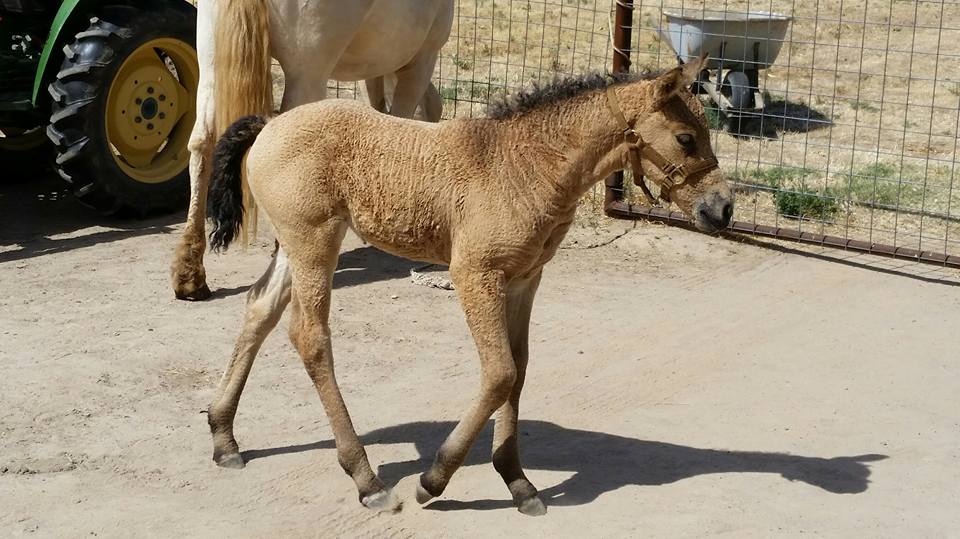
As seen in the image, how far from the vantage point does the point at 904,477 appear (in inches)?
190

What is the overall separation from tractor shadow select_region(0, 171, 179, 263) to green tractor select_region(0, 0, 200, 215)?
145 mm

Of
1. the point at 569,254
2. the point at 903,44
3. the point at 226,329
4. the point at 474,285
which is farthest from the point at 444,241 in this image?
the point at 903,44

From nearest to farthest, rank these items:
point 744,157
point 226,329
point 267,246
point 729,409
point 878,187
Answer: point 729,409 < point 226,329 < point 267,246 < point 878,187 < point 744,157

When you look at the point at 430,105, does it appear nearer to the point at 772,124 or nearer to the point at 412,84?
the point at 412,84

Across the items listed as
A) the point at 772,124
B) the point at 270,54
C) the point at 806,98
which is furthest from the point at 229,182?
the point at 806,98

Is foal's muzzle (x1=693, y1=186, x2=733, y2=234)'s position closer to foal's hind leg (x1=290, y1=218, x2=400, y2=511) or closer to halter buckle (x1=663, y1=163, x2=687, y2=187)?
halter buckle (x1=663, y1=163, x2=687, y2=187)

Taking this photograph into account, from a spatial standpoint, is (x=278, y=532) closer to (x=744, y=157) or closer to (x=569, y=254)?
(x=569, y=254)

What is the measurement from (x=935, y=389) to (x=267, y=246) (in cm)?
415

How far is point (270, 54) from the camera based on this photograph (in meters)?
6.31

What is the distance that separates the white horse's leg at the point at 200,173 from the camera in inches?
247

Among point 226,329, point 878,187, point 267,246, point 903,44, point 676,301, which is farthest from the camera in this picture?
point 903,44

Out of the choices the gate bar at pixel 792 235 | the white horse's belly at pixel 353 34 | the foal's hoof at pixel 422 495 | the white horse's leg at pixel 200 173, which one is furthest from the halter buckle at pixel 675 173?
the gate bar at pixel 792 235

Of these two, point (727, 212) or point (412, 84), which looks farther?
point (412, 84)

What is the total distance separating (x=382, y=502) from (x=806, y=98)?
8700 millimetres
